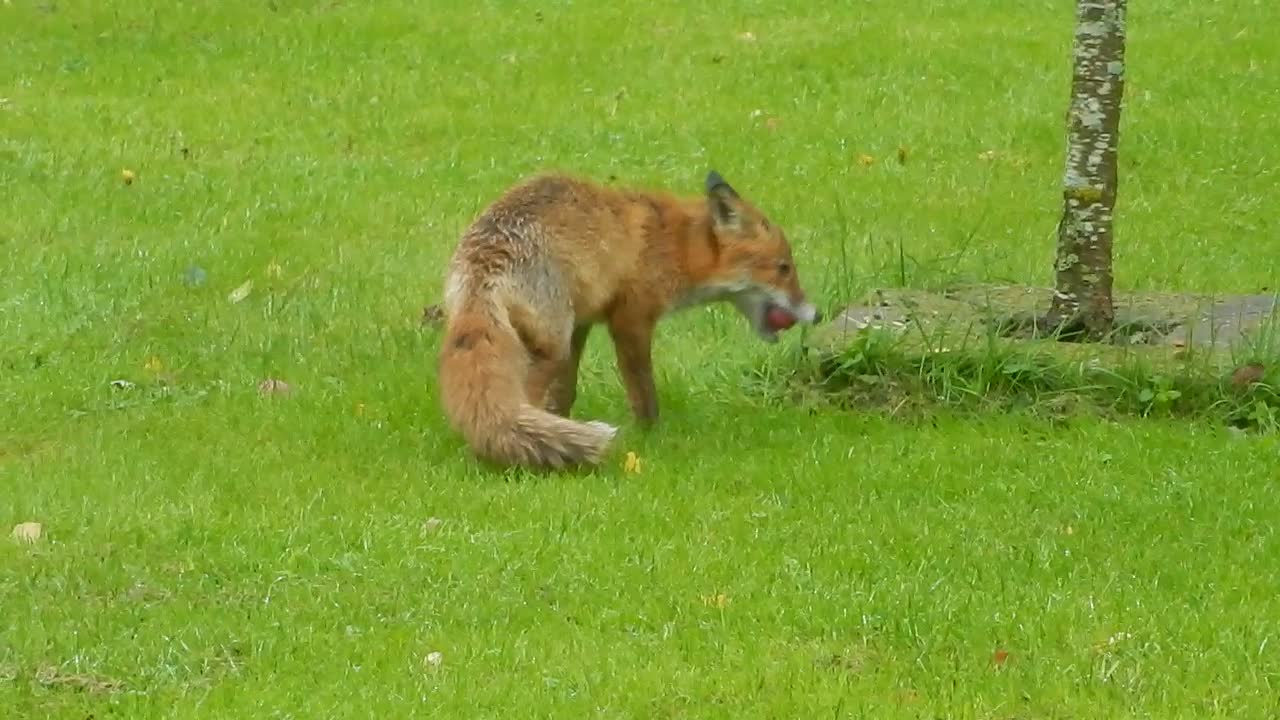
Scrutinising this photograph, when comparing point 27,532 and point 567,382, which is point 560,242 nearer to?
point 567,382

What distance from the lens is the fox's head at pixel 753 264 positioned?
8.59 m

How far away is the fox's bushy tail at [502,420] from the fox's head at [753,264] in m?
1.48

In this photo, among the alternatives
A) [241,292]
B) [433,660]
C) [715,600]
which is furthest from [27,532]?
[241,292]

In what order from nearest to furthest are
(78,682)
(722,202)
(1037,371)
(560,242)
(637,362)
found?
(78,682)
(560,242)
(637,362)
(1037,371)
(722,202)

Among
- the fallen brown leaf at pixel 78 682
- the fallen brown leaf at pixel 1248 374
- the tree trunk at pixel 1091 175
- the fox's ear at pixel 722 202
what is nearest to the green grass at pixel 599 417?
the fallen brown leaf at pixel 78 682

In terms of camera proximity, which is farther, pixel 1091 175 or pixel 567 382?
pixel 1091 175

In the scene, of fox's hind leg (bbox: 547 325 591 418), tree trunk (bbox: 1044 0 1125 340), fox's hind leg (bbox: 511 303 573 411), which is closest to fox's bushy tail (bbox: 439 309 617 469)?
fox's hind leg (bbox: 511 303 573 411)

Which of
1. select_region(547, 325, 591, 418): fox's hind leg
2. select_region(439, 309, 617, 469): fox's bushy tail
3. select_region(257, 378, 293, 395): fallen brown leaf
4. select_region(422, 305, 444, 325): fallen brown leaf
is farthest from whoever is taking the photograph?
select_region(422, 305, 444, 325): fallen brown leaf

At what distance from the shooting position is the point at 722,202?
854 centimetres

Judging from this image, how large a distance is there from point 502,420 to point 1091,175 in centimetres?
331

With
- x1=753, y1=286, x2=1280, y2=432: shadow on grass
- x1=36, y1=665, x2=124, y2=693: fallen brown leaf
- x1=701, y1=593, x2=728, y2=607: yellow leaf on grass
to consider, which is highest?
x1=36, y1=665, x2=124, y2=693: fallen brown leaf

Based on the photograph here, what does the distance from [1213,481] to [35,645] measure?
4391 millimetres

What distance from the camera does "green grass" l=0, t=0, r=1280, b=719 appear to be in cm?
555

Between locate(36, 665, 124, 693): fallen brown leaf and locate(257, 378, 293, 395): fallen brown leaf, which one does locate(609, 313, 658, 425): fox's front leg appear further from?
locate(36, 665, 124, 693): fallen brown leaf
